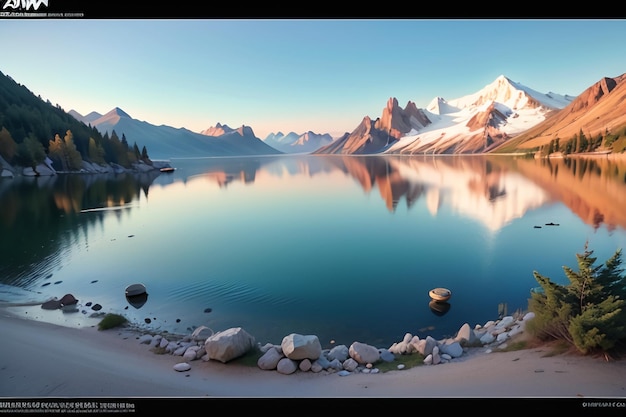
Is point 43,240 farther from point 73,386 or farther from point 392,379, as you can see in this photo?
point 392,379

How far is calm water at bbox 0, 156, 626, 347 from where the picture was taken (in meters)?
9.72

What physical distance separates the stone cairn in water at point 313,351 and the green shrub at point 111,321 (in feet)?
5.87

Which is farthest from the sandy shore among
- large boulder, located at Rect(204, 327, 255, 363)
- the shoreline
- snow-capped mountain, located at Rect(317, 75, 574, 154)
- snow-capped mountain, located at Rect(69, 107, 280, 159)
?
snow-capped mountain, located at Rect(317, 75, 574, 154)

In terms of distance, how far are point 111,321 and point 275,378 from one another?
561cm

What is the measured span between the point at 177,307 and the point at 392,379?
24.4ft

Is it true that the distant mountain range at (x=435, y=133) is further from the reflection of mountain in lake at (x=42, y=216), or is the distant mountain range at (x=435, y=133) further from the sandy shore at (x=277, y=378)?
Result: the sandy shore at (x=277, y=378)

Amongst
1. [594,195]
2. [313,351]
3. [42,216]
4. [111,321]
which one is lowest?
[111,321]

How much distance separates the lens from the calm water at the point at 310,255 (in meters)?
9.72

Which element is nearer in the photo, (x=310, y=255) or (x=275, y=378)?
(x=275, y=378)

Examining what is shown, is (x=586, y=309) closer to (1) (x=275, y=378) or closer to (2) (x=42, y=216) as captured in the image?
(1) (x=275, y=378)

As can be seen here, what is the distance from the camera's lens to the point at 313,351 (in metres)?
6.41

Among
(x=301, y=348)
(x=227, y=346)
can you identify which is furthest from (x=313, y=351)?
(x=227, y=346)
